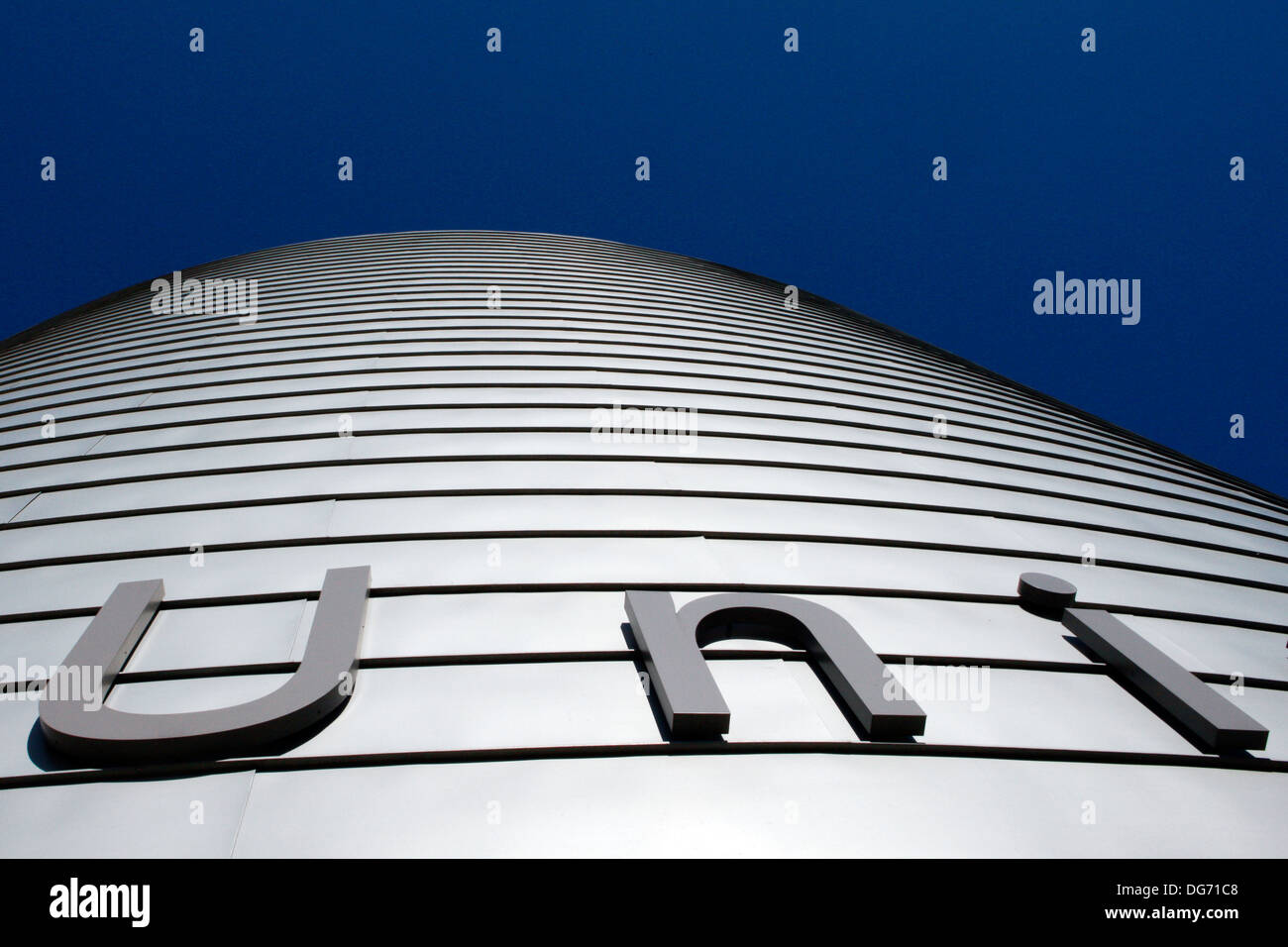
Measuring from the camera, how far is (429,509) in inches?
176

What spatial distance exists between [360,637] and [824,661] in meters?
1.88

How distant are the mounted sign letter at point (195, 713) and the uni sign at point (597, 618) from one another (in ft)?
0.05

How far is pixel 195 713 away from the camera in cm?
253

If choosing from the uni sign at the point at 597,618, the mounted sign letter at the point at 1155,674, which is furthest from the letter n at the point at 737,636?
the mounted sign letter at the point at 1155,674

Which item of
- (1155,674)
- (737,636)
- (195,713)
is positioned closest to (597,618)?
(737,636)

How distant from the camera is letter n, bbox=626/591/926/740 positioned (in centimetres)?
267

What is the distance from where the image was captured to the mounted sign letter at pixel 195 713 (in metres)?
2.44

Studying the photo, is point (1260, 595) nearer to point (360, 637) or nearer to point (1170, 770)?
point (1170, 770)

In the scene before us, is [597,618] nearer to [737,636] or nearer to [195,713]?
[737,636]

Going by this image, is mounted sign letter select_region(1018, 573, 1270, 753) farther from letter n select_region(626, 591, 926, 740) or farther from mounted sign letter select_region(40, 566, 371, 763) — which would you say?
mounted sign letter select_region(40, 566, 371, 763)

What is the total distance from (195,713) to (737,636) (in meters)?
2.02

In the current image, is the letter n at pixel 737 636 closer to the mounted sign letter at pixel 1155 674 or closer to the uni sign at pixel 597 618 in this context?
the uni sign at pixel 597 618

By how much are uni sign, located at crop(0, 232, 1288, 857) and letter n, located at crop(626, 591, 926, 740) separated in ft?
0.05
